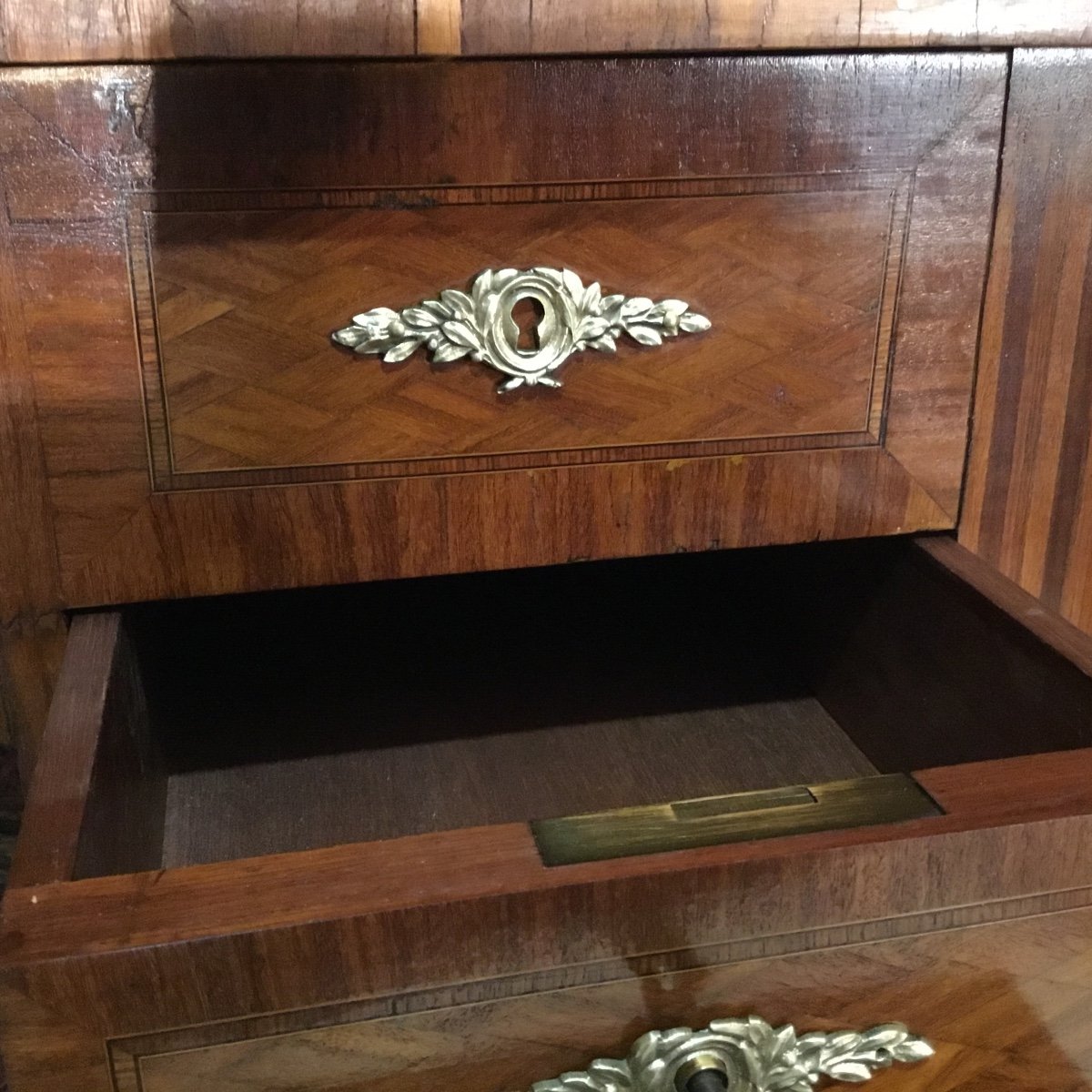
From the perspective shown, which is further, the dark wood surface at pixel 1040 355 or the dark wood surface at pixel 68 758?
the dark wood surface at pixel 1040 355

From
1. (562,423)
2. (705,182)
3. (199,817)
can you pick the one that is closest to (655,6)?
A: (705,182)

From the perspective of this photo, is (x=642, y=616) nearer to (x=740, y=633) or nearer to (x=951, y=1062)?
(x=740, y=633)

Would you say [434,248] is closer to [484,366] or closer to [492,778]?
[484,366]

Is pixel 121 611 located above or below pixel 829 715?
above

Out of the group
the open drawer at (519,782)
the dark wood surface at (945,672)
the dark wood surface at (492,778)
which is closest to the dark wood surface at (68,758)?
the open drawer at (519,782)

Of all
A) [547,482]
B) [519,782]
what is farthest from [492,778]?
[547,482]

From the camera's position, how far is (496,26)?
46 cm

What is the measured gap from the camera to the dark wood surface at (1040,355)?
538mm

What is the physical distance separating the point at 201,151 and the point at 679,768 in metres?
0.43

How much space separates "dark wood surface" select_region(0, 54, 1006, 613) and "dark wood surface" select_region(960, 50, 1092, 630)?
0.6 inches

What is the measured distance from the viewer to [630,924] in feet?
1.14

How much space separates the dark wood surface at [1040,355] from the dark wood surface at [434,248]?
2 cm

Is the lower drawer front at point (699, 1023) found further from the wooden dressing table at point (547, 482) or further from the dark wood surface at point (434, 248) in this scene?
the dark wood surface at point (434, 248)

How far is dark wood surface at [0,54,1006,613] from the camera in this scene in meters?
0.46
